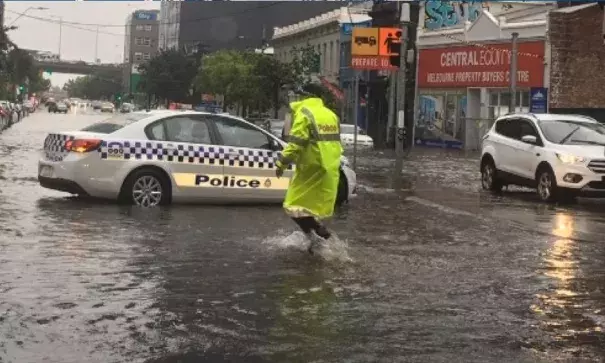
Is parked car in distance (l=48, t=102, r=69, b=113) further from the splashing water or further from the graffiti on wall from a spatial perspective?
the splashing water

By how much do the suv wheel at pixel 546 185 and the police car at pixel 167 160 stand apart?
5.59m

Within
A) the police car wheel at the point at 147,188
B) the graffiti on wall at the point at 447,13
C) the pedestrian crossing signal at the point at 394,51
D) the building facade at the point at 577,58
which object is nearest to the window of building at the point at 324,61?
the graffiti on wall at the point at 447,13

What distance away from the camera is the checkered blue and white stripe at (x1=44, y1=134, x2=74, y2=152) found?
12414 millimetres

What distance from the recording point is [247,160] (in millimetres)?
12977

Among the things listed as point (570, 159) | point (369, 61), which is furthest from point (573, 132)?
point (369, 61)

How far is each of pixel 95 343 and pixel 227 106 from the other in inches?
2617

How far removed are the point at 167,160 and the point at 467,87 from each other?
33.0m

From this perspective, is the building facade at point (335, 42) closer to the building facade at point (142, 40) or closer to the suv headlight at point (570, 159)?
the building facade at point (142, 40)

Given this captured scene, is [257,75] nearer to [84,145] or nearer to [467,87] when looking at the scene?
[467,87]

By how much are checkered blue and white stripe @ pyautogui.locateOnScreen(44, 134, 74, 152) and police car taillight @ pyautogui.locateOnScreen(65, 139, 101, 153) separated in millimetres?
133

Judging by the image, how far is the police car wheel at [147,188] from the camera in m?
12.4

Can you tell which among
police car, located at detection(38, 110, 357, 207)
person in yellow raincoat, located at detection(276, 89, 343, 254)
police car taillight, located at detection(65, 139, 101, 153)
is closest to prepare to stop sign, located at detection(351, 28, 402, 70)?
police car, located at detection(38, 110, 357, 207)

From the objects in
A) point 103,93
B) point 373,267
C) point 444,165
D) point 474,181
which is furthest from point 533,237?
point 103,93

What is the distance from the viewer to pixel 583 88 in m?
37.6
